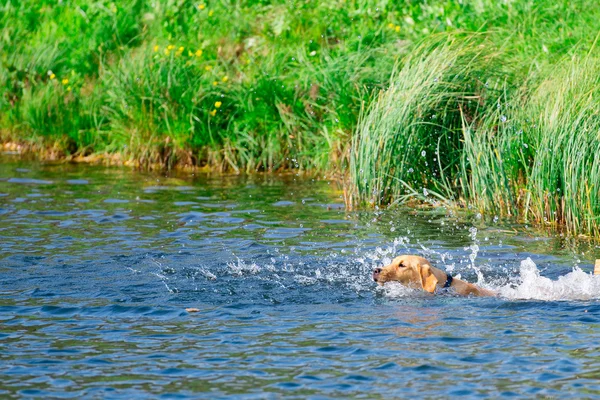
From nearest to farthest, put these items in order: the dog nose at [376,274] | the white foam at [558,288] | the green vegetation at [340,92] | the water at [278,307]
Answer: the water at [278,307] < the white foam at [558,288] < the dog nose at [376,274] < the green vegetation at [340,92]

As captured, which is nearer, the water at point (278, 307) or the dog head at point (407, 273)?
the water at point (278, 307)

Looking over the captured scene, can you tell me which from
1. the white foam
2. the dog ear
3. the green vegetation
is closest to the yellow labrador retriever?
the dog ear

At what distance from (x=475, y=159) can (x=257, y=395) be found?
254 inches

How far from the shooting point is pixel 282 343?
7062 millimetres

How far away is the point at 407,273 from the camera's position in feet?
28.4

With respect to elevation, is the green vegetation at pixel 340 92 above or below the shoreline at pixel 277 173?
above

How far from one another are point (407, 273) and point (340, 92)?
642 centimetres

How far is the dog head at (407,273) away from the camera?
8531 mm

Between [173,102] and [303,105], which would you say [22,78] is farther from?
[303,105]

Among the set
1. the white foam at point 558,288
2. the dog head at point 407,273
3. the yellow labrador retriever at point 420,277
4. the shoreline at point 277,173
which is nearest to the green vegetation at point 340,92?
the shoreline at point 277,173

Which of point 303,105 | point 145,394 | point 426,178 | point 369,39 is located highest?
point 369,39

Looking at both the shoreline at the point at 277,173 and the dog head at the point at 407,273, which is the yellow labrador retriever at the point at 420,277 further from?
the shoreline at the point at 277,173

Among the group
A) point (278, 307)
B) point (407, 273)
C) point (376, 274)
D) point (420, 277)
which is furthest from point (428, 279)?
point (278, 307)

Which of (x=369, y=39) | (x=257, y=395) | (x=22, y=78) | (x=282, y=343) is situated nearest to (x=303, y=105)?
(x=369, y=39)
